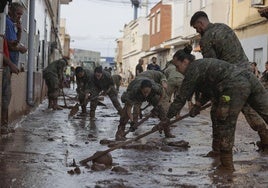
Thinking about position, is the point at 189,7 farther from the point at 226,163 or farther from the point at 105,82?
the point at 226,163

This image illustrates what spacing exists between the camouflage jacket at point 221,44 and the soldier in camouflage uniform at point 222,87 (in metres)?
0.93

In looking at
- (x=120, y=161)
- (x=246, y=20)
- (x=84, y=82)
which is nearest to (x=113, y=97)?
(x=84, y=82)

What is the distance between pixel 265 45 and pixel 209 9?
673cm

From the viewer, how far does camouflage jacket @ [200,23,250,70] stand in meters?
6.99

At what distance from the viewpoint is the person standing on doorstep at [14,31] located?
8.08m

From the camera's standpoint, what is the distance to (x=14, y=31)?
328 inches

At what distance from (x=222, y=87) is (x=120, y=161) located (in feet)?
4.96

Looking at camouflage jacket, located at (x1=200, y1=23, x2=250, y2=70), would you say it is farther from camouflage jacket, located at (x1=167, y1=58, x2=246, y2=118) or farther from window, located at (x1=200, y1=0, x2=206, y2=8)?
window, located at (x1=200, y1=0, x2=206, y2=8)

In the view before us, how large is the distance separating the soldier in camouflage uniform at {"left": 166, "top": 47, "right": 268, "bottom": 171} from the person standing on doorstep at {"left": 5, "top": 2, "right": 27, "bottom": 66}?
9.80ft

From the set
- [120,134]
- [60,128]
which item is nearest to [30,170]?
[120,134]

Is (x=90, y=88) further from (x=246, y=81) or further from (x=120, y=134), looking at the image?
(x=246, y=81)

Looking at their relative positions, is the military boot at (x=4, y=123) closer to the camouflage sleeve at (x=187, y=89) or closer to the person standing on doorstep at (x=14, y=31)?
the person standing on doorstep at (x=14, y=31)

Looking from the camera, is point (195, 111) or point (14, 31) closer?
point (195, 111)

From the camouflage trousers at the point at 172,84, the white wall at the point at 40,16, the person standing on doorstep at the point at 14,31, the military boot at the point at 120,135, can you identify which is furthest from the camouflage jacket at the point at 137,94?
the white wall at the point at 40,16
